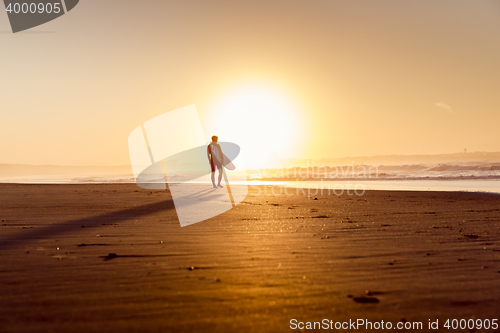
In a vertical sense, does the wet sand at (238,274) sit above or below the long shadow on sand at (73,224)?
below

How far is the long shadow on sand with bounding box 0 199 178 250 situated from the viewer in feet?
12.5

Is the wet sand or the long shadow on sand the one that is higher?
the long shadow on sand

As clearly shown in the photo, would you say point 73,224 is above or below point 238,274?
above

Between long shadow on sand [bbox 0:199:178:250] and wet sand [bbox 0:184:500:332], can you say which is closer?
wet sand [bbox 0:184:500:332]

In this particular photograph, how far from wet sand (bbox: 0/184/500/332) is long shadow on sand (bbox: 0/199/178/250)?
3 centimetres

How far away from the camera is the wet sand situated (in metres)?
1.93

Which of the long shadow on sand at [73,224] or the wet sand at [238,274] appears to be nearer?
the wet sand at [238,274]

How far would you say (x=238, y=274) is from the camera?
263 centimetres

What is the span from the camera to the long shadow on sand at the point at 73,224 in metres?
3.81

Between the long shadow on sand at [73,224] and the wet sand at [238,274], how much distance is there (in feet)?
0.10

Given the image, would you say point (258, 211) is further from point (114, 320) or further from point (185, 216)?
point (114, 320)

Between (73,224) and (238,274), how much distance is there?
3521 millimetres

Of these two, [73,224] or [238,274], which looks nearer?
[238,274]

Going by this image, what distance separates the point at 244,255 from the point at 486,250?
260 centimetres
